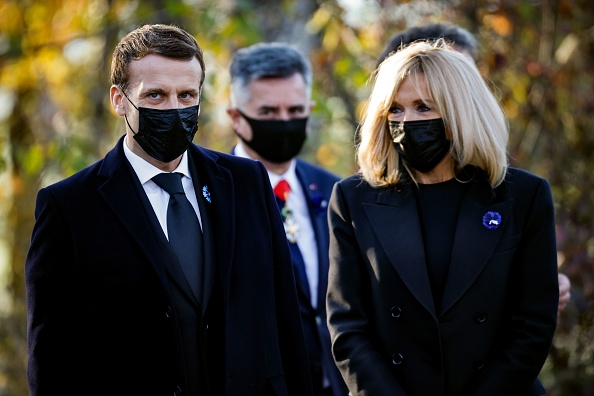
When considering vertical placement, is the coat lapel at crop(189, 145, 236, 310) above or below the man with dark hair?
below

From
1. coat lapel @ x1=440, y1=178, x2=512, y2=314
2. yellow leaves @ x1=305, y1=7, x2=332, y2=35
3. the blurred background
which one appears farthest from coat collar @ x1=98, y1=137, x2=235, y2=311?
yellow leaves @ x1=305, y1=7, x2=332, y2=35

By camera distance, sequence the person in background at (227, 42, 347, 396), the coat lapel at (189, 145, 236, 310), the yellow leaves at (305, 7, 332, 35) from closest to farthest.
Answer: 1. the coat lapel at (189, 145, 236, 310)
2. the person in background at (227, 42, 347, 396)
3. the yellow leaves at (305, 7, 332, 35)

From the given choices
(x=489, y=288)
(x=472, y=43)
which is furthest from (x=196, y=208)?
(x=472, y=43)

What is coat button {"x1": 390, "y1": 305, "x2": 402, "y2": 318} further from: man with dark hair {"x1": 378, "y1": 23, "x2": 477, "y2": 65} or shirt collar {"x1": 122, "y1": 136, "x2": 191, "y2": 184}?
man with dark hair {"x1": 378, "y1": 23, "x2": 477, "y2": 65}

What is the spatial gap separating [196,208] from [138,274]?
39 cm

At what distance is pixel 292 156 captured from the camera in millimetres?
4879

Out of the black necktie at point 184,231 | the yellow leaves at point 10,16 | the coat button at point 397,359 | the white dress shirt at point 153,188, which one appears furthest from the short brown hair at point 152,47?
the yellow leaves at point 10,16

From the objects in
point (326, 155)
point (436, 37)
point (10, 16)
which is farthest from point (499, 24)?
point (10, 16)

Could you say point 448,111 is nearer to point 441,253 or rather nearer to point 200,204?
point 441,253

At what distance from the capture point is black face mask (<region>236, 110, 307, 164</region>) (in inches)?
191

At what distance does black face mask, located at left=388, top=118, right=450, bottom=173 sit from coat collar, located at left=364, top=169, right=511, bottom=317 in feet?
0.58

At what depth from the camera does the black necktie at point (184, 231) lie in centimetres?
329

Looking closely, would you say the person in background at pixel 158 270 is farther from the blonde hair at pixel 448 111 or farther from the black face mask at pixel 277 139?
the black face mask at pixel 277 139

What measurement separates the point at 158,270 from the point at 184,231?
0.70 ft
